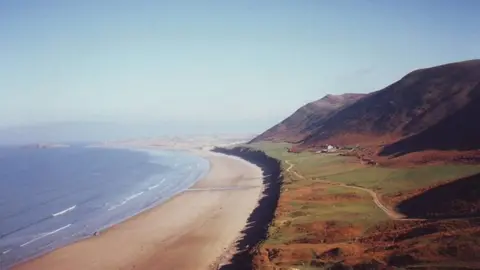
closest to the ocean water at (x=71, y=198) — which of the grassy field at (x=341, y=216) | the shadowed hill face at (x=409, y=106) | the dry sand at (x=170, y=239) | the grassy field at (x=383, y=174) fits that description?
the dry sand at (x=170, y=239)

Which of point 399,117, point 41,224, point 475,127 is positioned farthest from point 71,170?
point 475,127

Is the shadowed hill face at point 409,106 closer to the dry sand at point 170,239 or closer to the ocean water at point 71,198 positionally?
the ocean water at point 71,198

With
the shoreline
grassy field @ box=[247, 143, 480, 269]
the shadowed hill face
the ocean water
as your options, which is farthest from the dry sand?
the shadowed hill face

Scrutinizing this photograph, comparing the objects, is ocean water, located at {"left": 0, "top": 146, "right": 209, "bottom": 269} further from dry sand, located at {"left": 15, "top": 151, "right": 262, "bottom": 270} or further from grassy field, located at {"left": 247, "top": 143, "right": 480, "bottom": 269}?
grassy field, located at {"left": 247, "top": 143, "right": 480, "bottom": 269}

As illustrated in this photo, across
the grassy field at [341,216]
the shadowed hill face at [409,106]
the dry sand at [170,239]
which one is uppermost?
the shadowed hill face at [409,106]

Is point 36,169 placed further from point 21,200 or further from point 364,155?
point 364,155

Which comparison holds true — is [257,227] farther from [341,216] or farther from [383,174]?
[383,174]

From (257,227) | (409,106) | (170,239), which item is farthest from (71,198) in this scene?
(409,106)
